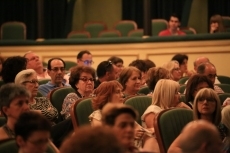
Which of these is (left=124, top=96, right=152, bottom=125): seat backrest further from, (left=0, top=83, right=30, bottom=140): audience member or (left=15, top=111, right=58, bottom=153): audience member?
(left=15, top=111, right=58, bottom=153): audience member

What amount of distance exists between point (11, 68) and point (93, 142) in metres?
4.29

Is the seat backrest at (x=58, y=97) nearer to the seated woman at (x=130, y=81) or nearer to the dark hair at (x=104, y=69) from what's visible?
the seated woman at (x=130, y=81)

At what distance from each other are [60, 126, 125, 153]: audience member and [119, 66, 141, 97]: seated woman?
4717mm

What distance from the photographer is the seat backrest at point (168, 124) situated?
17.5 ft

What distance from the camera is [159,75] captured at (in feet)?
24.1

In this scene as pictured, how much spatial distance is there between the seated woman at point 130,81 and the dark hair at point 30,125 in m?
3.54

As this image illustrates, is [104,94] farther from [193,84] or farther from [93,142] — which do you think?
A: [93,142]

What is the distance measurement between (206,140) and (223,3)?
41.0 feet

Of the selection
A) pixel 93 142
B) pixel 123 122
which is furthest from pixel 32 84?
pixel 93 142

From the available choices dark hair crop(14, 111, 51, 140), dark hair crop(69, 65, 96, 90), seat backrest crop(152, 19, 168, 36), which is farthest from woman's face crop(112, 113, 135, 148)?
seat backrest crop(152, 19, 168, 36)

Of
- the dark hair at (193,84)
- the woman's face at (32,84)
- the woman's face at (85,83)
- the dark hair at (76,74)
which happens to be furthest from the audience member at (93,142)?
the dark hair at (76,74)

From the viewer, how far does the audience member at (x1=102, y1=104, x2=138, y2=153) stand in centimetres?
399

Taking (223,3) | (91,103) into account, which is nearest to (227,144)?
(91,103)

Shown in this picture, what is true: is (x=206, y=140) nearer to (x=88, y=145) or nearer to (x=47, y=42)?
(x=88, y=145)
